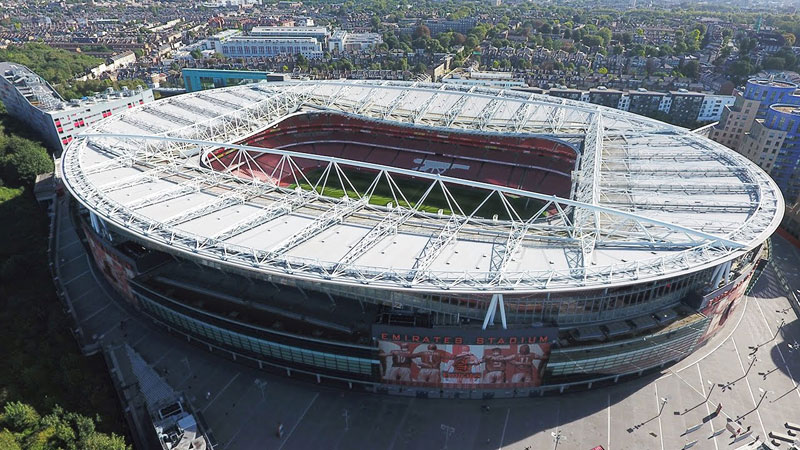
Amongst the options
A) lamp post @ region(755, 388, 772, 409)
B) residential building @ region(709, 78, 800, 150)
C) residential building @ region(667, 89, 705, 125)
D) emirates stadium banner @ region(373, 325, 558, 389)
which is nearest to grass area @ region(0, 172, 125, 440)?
emirates stadium banner @ region(373, 325, 558, 389)

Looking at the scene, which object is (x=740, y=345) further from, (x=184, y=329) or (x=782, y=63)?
(x=782, y=63)

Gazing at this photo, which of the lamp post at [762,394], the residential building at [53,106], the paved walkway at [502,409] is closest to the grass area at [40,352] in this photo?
the paved walkway at [502,409]

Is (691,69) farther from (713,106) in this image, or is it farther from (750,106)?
(750,106)

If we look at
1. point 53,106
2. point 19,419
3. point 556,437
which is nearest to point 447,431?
point 556,437

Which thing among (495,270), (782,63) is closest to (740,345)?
(495,270)

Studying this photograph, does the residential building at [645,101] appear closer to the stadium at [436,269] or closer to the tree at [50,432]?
the stadium at [436,269]

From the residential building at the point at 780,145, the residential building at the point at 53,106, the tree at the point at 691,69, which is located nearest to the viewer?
the residential building at the point at 780,145
